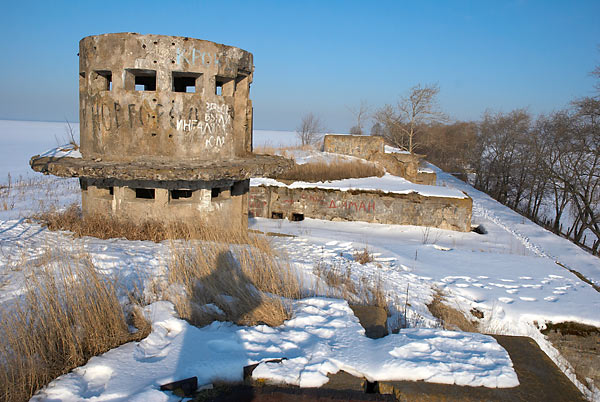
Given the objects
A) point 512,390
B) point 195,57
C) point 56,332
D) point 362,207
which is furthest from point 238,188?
point 512,390

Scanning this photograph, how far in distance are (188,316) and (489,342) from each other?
8.22 feet

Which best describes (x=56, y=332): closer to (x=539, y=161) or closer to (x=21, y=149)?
(x=539, y=161)

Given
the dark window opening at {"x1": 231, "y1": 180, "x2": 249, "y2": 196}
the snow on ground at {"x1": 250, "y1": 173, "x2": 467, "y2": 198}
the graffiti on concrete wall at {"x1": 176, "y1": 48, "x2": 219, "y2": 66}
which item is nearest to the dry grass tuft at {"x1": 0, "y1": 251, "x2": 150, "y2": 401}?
the graffiti on concrete wall at {"x1": 176, "y1": 48, "x2": 219, "y2": 66}

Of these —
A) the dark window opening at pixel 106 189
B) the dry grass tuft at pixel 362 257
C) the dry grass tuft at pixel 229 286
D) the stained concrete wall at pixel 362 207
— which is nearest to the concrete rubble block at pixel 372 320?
the dry grass tuft at pixel 229 286

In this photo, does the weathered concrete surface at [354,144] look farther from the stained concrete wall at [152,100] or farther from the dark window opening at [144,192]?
the stained concrete wall at [152,100]

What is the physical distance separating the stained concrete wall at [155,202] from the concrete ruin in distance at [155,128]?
0.06 feet

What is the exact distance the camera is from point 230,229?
7102 mm

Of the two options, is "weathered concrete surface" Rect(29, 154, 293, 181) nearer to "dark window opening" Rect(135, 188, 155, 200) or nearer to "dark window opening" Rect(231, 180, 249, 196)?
"dark window opening" Rect(231, 180, 249, 196)

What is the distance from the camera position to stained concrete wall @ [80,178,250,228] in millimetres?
6586

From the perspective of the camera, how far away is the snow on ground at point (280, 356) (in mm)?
2455

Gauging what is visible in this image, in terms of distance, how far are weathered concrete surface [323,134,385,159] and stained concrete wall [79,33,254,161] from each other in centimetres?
1899

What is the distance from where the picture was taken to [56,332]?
9.37 feet

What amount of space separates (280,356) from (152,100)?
4797mm

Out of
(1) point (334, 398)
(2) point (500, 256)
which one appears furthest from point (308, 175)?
(1) point (334, 398)
